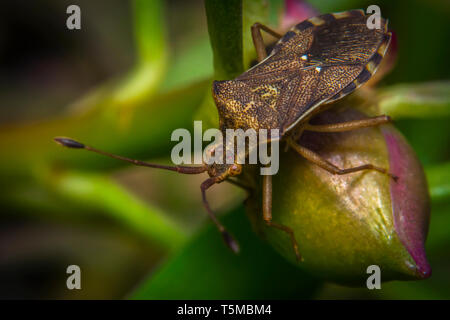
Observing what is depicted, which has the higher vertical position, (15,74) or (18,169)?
(15,74)

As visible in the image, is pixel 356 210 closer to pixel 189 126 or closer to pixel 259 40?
pixel 259 40

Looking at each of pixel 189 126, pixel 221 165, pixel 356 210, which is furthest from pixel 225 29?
pixel 189 126

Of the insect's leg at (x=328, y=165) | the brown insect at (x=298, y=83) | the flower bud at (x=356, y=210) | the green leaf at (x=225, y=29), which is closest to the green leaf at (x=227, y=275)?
the brown insect at (x=298, y=83)

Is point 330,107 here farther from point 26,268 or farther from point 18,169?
point 26,268

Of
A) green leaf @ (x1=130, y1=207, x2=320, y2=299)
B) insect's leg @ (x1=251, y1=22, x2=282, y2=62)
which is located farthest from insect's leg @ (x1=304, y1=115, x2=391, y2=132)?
green leaf @ (x1=130, y1=207, x2=320, y2=299)

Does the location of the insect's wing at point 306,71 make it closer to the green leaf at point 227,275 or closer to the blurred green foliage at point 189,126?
the blurred green foliage at point 189,126

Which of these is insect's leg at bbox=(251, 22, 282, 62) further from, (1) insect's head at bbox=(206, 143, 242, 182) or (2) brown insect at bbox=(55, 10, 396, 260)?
(1) insect's head at bbox=(206, 143, 242, 182)
